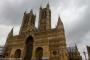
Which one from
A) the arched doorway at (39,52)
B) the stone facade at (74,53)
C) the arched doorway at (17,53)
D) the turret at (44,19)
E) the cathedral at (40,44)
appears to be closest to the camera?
the cathedral at (40,44)

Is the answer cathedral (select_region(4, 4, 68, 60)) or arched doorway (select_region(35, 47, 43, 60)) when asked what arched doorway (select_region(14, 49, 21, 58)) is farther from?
arched doorway (select_region(35, 47, 43, 60))

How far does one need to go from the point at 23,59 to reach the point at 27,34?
6.38 m

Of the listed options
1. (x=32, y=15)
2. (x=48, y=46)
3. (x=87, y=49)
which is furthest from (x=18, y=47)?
(x=87, y=49)

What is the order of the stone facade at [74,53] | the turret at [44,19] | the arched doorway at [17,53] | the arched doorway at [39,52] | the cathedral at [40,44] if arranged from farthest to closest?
the turret at [44,19], the stone facade at [74,53], the arched doorway at [17,53], the arched doorway at [39,52], the cathedral at [40,44]

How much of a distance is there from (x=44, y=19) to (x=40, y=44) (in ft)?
35.6

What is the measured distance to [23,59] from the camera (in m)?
28.6

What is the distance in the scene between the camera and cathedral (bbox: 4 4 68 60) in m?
25.7

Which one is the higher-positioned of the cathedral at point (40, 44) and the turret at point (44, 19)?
the turret at point (44, 19)

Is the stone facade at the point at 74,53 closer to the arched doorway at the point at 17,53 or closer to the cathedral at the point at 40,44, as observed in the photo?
the cathedral at the point at 40,44

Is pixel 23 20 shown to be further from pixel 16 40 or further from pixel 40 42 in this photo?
pixel 40 42

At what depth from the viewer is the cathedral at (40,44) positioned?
25656mm

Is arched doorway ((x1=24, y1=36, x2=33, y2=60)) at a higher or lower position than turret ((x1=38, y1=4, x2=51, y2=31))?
lower

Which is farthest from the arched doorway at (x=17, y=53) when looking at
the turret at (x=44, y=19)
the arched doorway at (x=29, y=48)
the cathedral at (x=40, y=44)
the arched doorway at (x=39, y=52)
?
the turret at (x=44, y=19)

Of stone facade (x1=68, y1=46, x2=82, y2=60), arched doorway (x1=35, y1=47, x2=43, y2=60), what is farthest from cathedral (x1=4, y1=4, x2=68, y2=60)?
stone facade (x1=68, y1=46, x2=82, y2=60)
